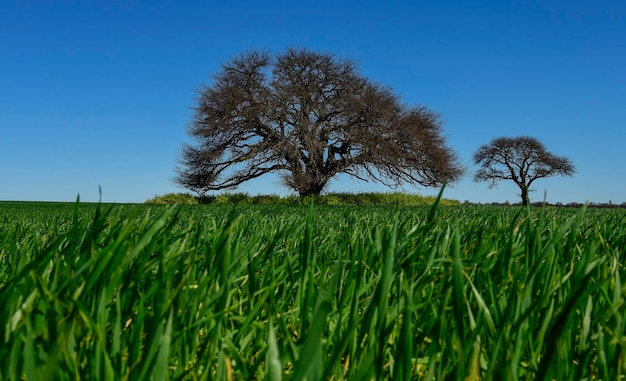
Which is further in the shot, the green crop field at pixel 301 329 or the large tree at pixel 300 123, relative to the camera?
the large tree at pixel 300 123

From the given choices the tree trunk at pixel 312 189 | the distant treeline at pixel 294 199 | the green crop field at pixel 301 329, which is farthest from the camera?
the tree trunk at pixel 312 189

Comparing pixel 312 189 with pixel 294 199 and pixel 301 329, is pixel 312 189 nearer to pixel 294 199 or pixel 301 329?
pixel 294 199

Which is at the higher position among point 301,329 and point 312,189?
point 312,189

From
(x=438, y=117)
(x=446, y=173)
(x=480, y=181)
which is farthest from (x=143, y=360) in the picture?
(x=480, y=181)

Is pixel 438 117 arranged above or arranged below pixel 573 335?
above

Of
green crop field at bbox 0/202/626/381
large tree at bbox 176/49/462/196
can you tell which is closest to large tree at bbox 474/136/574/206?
large tree at bbox 176/49/462/196

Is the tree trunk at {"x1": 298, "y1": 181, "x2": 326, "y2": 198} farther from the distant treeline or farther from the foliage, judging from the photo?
the foliage

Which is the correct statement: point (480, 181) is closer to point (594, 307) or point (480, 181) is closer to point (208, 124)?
point (208, 124)

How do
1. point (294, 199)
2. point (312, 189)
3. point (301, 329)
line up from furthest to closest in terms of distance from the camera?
point (312, 189), point (294, 199), point (301, 329)

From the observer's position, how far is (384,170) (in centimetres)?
3259

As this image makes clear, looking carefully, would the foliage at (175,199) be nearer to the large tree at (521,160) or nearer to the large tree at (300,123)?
the large tree at (300,123)

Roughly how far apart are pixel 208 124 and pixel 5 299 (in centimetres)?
3063

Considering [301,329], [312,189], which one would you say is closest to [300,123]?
[312,189]

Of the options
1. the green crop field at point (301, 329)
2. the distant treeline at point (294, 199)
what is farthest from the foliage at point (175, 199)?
the green crop field at point (301, 329)
